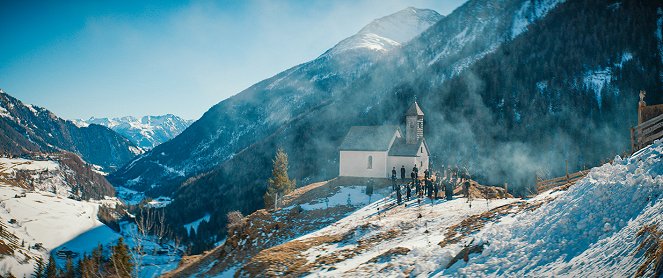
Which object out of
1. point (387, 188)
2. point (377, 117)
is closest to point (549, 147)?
point (377, 117)

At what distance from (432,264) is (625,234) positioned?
7.49 metres

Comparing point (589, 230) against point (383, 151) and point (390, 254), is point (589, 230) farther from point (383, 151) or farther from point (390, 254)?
point (383, 151)

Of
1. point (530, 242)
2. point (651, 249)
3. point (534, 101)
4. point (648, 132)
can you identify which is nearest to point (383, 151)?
point (648, 132)

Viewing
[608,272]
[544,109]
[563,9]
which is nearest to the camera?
[608,272]

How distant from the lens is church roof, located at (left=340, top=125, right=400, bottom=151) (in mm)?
56406

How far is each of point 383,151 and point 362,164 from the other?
3.61m

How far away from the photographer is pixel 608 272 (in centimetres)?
1062

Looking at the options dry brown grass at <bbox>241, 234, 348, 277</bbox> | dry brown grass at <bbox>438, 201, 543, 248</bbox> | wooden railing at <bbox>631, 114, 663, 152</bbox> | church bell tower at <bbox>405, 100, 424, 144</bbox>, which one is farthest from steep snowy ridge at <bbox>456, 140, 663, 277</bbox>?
church bell tower at <bbox>405, 100, 424, 144</bbox>

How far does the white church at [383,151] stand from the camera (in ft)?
182

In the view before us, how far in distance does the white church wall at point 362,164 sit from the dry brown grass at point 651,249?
4411 cm

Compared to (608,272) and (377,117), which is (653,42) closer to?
(377,117)

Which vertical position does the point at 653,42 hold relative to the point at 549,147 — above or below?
above

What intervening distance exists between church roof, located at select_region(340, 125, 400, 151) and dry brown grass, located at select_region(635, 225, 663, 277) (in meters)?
44.5

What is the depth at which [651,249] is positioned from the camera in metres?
10.0
